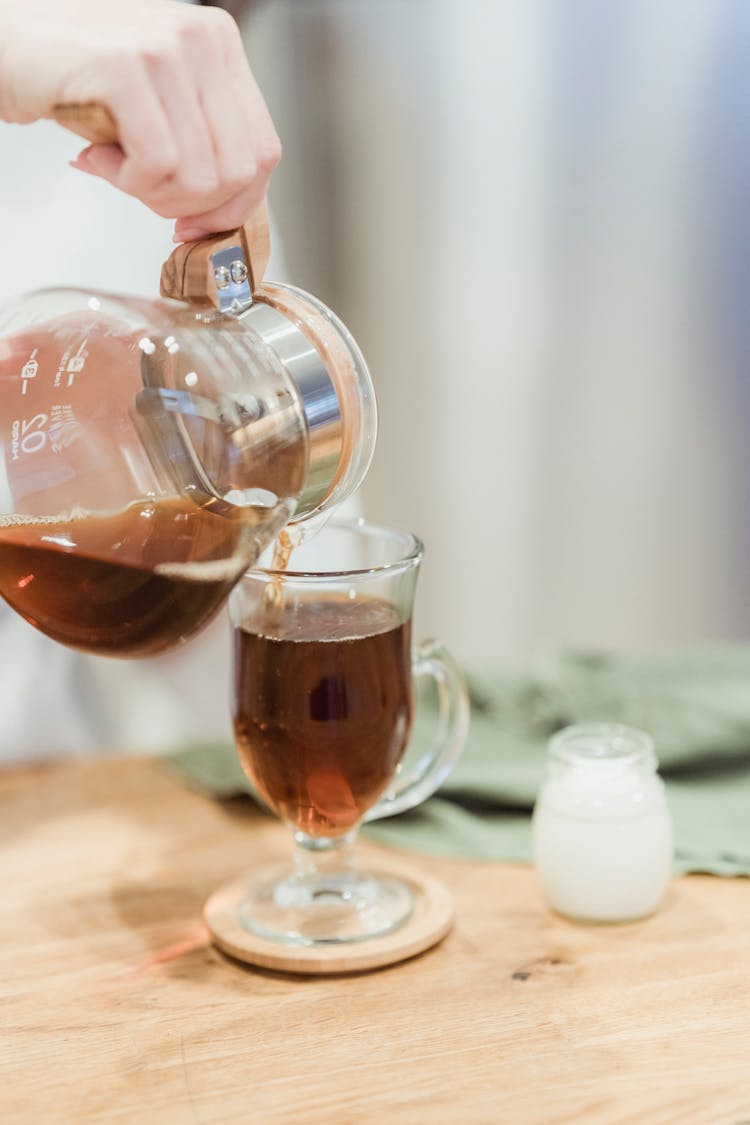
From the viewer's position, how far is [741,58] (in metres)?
Answer: 2.10

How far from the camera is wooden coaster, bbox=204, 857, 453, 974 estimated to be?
2.86 feet

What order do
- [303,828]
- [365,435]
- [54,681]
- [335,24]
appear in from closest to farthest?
[365,435], [303,828], [54,681], [335,24]

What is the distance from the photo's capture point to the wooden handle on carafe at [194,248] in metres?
0.79

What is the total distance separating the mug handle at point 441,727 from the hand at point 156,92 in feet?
1.12

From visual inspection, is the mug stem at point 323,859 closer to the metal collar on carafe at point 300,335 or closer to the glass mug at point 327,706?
the glass mug at point 327,706

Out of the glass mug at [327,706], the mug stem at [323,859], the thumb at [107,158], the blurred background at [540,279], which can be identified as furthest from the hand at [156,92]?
the blurred background at [540,279]

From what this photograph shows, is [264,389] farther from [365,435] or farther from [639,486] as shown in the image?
[639,486]

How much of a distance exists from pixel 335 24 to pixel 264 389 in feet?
4.62

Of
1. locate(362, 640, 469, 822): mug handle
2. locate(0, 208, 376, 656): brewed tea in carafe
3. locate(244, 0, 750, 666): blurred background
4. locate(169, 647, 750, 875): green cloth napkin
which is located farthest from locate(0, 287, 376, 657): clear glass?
locate(244, 0, 750, 666): blurred background

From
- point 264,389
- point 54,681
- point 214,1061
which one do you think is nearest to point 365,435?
point 264,389

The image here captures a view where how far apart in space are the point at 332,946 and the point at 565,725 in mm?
441

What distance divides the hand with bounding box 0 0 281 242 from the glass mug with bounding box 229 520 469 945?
243mm

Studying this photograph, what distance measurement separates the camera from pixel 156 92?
77cm

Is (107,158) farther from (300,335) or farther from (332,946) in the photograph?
(332,946)
